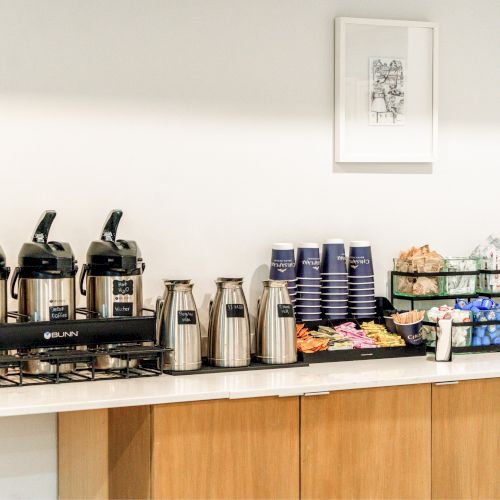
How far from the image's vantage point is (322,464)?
8.57ft

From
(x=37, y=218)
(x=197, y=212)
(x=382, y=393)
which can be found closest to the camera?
(x=382, y=393)

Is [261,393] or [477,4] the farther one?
[477,4]

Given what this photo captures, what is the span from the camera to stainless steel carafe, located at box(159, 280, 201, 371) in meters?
2.73

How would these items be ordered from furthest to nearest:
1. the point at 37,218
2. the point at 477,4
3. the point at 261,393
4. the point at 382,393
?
1. the point at 477,4
2. the point at 37,218
3. the point at 382,393
4. the point at 261,393

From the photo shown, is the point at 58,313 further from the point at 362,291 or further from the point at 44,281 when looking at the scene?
the point at 362,291

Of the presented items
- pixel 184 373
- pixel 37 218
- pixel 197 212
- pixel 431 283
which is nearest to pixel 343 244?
pixel 431 283

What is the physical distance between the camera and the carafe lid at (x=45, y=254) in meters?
2.58

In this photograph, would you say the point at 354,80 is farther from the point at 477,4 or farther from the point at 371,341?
the point at 371,341

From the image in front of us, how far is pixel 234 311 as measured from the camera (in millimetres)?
2803

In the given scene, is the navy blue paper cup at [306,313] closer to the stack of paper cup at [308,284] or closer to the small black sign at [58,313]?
the stack of paper cup at [308,284]

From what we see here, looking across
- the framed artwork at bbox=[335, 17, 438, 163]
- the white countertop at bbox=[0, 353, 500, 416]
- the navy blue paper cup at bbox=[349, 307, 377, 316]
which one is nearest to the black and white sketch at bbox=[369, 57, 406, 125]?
the framed artwork at bbox=[335, 17, 438, 163]

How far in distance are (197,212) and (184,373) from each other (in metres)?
0.64

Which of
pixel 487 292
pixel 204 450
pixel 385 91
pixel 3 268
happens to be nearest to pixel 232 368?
pixel 204 450

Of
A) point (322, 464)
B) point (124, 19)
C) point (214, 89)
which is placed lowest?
point (322, 464)
